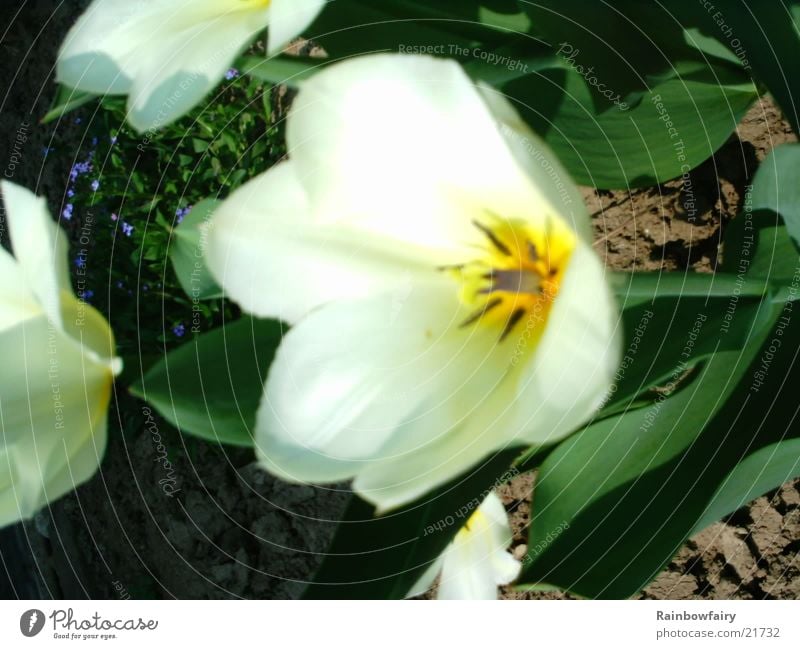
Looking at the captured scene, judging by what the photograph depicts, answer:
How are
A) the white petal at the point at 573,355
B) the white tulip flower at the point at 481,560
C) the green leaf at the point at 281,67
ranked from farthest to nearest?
the white tulip flower at the point at 481,560 → the green leaf at the point at 281,67 → the white petal at the point at 573,355

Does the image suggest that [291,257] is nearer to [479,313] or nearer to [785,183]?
[479,313]

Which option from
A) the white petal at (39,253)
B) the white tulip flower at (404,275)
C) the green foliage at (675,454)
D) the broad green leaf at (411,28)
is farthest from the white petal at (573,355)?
the white petal at (39,253)

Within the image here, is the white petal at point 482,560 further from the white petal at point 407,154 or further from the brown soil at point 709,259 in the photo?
the white petal at point 407,154

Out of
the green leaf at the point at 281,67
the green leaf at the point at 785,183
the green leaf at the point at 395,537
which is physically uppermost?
the green leaf at the point at 281,67

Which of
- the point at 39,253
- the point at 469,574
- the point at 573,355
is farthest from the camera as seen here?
the point at 469,574

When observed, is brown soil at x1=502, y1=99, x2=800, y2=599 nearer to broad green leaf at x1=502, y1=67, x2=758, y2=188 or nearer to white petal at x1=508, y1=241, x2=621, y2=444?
broad green leaf at x1=502, y1=67, x2=758, y2=188
